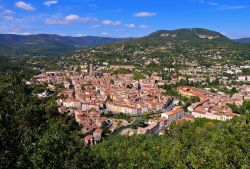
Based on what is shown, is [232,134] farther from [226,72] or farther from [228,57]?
[228,57]

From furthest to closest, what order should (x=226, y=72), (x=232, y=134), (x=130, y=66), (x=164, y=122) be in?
(x=130, y=66), (x=226, y=72), (x=164, y=122), (x=232, y=134)

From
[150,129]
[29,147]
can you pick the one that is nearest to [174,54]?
[150,129]

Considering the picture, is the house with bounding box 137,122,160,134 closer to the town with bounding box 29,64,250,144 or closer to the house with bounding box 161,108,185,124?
the town with bounding box 29,64,250,144

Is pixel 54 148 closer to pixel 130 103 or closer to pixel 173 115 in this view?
pixel 173 115

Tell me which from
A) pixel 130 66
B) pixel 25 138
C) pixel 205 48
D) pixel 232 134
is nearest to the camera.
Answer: pixel 25 138

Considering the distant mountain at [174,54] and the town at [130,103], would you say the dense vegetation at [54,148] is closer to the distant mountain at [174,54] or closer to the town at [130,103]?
the town at [130,103]

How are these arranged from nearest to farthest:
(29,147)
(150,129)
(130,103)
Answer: (29,147)
(150,129)
(130,103)

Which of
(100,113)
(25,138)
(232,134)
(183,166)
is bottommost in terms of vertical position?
(100,113)

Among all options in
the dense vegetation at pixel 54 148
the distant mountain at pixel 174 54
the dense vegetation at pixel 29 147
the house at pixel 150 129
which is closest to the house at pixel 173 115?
the house at pixel 150 129

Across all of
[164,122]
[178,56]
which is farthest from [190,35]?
[164,122]
